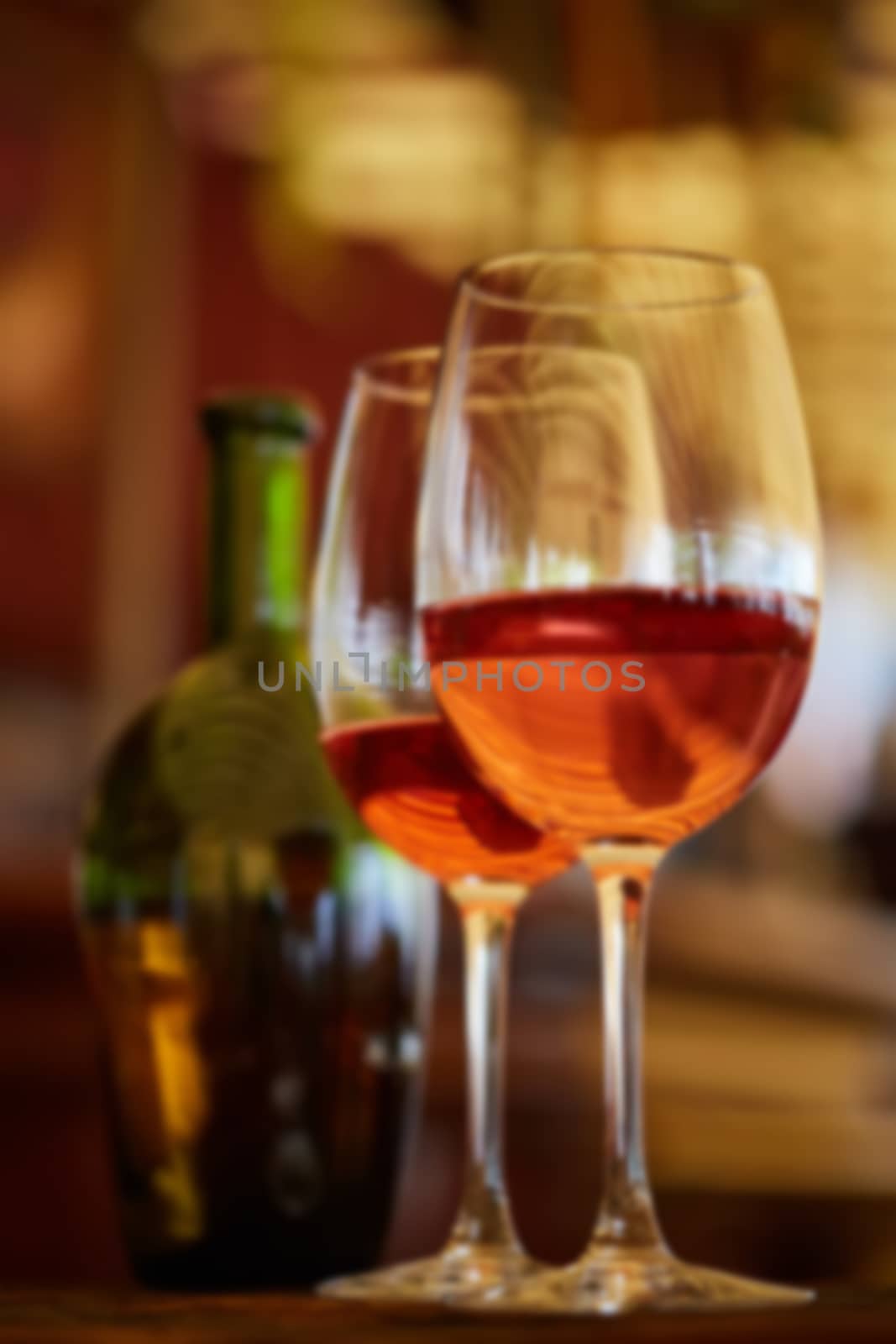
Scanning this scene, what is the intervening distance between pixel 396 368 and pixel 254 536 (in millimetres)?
98

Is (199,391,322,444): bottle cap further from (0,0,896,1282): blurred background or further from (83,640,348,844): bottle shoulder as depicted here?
(0,0,896,1282): blurred background

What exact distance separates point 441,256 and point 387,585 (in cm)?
435

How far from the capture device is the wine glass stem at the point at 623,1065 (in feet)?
1.52

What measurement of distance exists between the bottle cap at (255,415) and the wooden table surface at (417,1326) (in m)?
0.34

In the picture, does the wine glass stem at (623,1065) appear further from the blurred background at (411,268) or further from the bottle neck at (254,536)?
the blurred background at (411,268)

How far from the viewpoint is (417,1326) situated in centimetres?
39

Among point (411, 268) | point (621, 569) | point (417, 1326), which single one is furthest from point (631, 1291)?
point (411, 268)

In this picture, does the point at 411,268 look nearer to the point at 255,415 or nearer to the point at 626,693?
the point at 255,415

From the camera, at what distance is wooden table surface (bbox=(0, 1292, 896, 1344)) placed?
37 centimetres

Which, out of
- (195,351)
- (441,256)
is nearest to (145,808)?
(195,351)

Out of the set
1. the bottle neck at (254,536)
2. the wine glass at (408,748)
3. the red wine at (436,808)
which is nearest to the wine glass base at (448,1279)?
the wine glass at (408,748)

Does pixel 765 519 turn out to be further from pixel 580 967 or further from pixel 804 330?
pixel 804 330

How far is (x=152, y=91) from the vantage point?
4.51 meters

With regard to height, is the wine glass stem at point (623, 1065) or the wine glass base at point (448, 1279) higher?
the wine glass stem at point (623, 1065)
